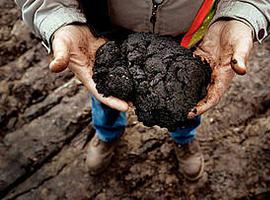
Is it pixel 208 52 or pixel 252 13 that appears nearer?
pixel 252 13

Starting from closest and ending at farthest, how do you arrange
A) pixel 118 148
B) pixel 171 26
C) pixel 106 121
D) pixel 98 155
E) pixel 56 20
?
1. pixel 56 20
2. pixel 171 26
3. pixel 106 121
4. pixel 98 155
5. pixel 118 148

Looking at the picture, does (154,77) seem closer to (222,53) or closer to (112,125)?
(222,53)

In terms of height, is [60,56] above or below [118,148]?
above

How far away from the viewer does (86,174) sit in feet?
7.00

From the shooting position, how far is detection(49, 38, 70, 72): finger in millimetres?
1229

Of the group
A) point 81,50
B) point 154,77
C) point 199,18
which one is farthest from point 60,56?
point 199,18

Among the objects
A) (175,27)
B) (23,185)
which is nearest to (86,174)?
(23,185)

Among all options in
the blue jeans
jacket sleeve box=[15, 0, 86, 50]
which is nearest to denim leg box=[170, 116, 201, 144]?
the blue jeans

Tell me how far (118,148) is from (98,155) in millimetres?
205

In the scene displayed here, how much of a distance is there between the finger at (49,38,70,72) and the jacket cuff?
0.33 feet

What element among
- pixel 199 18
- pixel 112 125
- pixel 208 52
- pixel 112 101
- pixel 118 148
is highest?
pixel 199 18

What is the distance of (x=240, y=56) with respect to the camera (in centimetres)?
A: 127

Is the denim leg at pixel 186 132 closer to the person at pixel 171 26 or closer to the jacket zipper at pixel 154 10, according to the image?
the person at pixel 171 26

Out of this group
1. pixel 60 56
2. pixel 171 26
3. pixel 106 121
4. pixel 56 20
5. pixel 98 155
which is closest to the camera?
pixel 60 56
